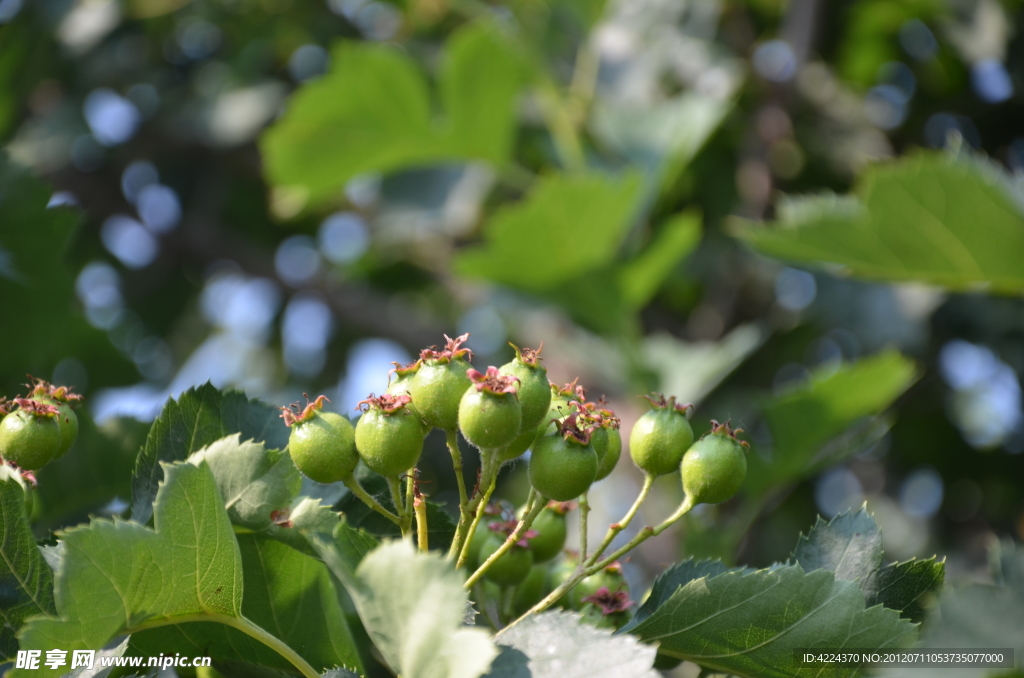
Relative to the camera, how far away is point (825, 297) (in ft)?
7.14

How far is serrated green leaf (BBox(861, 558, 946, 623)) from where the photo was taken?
757 millimetres

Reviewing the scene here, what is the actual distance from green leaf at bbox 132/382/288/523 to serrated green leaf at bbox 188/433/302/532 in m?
0.08

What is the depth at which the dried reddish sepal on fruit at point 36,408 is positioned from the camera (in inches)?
30.7

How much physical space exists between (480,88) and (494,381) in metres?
1.59

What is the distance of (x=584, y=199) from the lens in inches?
71.4

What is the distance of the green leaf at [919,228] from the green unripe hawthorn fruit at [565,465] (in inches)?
31.4

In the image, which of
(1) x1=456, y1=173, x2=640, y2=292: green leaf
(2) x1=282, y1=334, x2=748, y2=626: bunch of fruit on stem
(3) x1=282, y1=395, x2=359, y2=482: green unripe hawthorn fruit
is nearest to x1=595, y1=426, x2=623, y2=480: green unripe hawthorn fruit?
(2) x1=282, y1=334, x2=748, y2=626: bunch of fruit on stem

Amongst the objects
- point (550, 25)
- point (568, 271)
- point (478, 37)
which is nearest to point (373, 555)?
point (568, 271)

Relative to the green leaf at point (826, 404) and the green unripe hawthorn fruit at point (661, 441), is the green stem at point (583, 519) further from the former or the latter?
the green leaf at point (826, 404)

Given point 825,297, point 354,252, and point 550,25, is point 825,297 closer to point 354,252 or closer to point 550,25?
point 550,25

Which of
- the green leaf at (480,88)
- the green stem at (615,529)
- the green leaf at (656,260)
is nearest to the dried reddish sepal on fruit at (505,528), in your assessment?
the green stem at (615,529)

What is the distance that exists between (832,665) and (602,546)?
210mm

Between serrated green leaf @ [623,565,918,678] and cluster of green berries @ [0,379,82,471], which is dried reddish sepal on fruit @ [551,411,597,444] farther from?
cluster of green berries @ [0,379,82,471]

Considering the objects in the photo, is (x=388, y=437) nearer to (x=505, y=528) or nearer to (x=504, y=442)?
(x=504, y=442)
